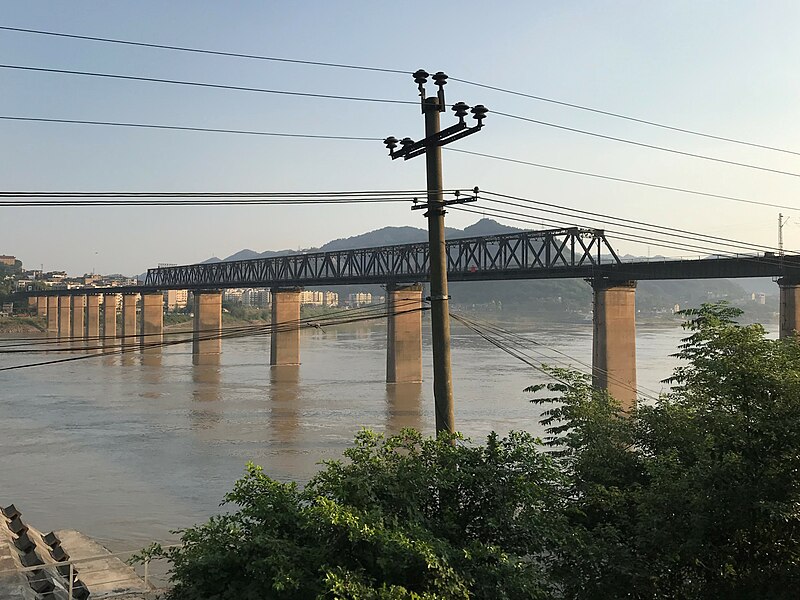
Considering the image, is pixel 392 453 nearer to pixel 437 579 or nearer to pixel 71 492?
pixel 437 579

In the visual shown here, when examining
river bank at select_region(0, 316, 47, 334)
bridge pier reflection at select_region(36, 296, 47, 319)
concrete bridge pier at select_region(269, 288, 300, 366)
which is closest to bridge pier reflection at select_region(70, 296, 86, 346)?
river bank at select_region(0, 316, 47, 334)

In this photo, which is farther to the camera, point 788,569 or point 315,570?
point 788,569

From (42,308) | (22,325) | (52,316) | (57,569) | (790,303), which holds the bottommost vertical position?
(57,569)

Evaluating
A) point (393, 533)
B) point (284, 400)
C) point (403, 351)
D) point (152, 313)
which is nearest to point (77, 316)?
point (152, 313)

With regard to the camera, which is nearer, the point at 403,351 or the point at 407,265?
the point at 403,351

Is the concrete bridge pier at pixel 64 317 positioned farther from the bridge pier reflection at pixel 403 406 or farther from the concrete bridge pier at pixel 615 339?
the concrete bridge pier at pixel 615 339

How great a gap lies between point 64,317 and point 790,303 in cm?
12561

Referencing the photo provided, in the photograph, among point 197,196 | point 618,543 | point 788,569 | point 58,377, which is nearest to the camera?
point 788,569

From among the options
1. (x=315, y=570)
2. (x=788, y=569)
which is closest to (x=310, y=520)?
(x=315, y=570)

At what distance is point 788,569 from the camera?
29.2 ft

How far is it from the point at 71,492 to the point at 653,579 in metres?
21.1

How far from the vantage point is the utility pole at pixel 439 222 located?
12.1m

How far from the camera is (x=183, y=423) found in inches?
1606

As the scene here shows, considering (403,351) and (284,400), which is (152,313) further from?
(284,400)
